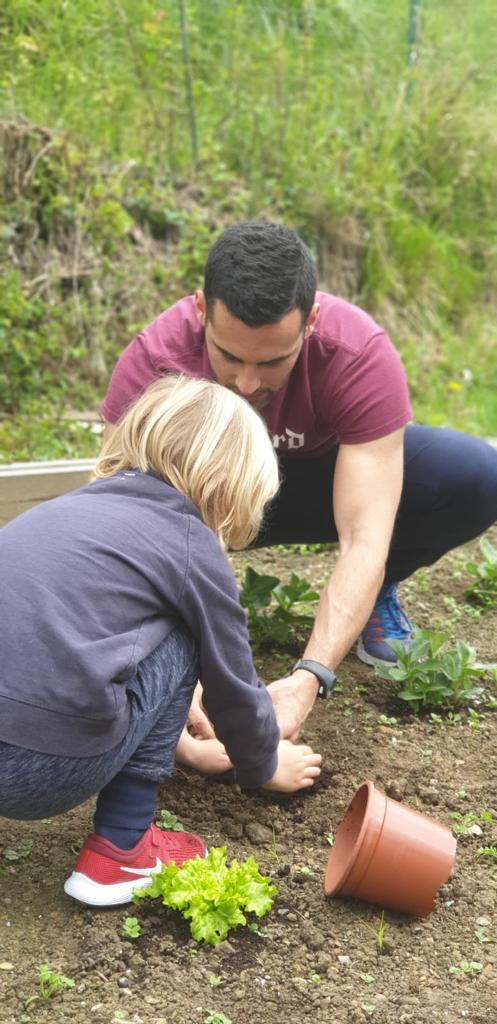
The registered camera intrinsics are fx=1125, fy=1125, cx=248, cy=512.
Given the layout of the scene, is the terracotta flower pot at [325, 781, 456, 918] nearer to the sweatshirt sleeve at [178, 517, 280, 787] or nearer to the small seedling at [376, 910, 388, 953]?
the small seedling at [376, 910, 388, 953]

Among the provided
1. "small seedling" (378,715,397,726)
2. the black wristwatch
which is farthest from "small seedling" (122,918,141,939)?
"small seedling" (378,715,397,726)

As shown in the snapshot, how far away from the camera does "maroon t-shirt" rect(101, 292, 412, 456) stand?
3.00m

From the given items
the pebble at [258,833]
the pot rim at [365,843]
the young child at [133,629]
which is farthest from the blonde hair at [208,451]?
the pebble at [258,833]

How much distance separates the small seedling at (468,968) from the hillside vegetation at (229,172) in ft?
10.2

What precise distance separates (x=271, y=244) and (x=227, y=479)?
876mm

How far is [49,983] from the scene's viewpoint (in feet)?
6.49

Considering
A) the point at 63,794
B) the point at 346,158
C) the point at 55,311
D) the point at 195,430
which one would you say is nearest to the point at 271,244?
the point at 195,430

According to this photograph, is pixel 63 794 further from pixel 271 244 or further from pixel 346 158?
pixel 346 158

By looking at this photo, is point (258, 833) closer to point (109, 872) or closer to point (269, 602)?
point (109, 872)

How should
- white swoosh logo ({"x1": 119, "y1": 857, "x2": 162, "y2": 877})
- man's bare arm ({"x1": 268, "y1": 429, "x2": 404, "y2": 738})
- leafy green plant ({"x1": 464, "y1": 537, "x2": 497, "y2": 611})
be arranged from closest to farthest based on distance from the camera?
white swoosh logo ({"x1": 119, "y1": 857, "x2": 162, "y2": 877}), man's bare arm ({"x1": 268, "y1": 429, "x2": 404, "y2": 738}), leafy green plant ({"x1": 464, "y1": 537, "x2": 497, "y2": 611})

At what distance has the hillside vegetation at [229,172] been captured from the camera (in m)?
5.45

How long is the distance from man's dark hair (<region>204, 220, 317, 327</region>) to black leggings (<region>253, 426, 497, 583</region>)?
28.2 inches

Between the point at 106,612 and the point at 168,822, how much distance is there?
0.76 metres

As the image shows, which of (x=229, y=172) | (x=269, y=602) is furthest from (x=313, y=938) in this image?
(x=229, y=172)
